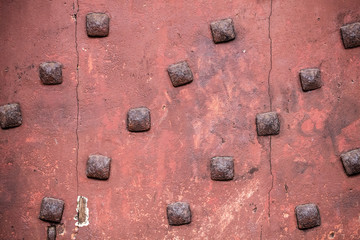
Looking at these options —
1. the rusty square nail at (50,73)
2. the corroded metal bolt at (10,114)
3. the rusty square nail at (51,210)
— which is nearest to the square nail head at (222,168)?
the rusty square nail at (51,210)

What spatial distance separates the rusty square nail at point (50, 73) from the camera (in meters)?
2.60

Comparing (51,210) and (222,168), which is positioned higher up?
(222,168)

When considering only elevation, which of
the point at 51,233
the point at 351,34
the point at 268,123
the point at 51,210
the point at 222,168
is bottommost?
the point at 51,233

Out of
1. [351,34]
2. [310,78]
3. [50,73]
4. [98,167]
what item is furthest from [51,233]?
[351,34]

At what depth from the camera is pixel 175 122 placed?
2627 millimetres

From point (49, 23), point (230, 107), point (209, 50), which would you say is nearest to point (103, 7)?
point (49, 23)

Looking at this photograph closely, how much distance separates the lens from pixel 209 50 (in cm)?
262

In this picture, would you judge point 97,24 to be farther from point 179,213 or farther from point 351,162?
point 351,162

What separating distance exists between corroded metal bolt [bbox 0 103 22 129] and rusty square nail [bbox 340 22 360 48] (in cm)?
174

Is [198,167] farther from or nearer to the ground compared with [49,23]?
nearer to the ground

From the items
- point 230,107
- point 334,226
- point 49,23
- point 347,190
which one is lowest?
point 334,226

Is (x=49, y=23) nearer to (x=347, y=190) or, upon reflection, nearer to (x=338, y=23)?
(x=338, y=23)

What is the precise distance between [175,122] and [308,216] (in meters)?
0.85

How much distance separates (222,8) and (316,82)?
62cm
